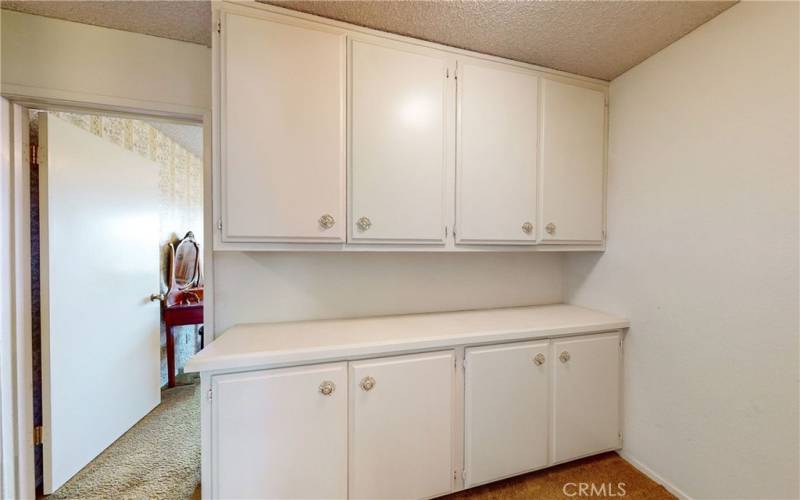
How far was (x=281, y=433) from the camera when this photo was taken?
1.07 meters

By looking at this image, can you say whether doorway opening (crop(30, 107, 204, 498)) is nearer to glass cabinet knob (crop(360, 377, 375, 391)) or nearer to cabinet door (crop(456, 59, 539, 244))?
glass cabinet knob (crop(360, 377, 375, 391))

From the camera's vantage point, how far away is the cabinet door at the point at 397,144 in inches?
49.0

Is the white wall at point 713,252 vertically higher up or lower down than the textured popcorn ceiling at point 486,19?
lower down

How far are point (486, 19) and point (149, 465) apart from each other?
2.78 m

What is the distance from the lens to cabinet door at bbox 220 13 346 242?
1.12 metres

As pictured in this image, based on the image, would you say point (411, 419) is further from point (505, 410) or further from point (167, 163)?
point (167, 163)

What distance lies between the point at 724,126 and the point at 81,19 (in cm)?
275

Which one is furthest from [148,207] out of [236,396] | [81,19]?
[236,396]

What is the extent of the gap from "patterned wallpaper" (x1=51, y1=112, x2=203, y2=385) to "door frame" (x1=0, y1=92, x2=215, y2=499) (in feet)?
1.36

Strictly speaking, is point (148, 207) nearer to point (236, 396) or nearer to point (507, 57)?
point (236, 396)

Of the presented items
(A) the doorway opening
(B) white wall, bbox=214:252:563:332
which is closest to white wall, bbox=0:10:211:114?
(A) the doorway opening

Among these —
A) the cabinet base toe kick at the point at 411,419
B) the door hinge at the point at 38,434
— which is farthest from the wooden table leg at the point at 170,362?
the cabinet base toe kick at the point at 411,419

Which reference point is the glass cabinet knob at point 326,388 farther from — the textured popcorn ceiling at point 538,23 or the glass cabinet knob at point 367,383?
the textured popcorn ceiling at point 538,23

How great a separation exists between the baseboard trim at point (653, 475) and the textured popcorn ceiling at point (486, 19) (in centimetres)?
209
